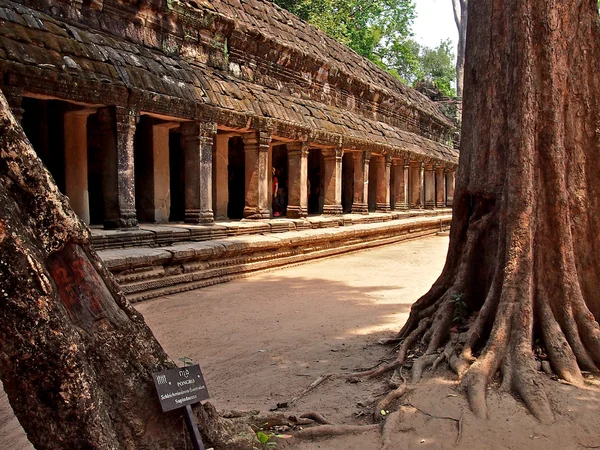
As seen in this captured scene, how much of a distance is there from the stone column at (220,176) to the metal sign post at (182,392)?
8244 mm

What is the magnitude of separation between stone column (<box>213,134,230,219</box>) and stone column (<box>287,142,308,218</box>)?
1.55m

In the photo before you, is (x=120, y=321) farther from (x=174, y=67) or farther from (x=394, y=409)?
(x=174, y=67)

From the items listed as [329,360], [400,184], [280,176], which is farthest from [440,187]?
[329,360]

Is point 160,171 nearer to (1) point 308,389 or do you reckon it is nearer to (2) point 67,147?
(2) point 67,147

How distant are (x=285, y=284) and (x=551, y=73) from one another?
521cm

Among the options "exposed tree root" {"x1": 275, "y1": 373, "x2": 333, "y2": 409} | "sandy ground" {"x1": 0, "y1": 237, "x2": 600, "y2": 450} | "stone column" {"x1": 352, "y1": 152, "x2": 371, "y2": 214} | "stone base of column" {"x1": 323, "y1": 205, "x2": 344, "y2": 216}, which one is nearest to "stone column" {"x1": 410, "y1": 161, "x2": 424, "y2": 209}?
"stone column" {"x1": 352, "y1": 152, "x2": 371, "y2": 214}

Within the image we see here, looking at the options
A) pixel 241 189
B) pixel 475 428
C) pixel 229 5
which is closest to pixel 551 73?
pixel 475 428

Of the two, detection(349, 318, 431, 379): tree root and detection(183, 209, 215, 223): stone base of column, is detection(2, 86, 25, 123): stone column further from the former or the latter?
detection(349, 318, 431, 379): tree root

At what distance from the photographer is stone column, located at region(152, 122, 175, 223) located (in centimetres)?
894

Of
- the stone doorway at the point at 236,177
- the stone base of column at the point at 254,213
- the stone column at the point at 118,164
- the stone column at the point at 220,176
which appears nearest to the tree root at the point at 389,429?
the stone column at the point at 118,164

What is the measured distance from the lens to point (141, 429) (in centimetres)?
204

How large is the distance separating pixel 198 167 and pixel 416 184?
11293 mm

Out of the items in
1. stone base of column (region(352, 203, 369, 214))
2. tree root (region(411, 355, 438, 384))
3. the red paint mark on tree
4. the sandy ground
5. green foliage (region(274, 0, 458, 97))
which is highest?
green foliage (region(274, 0, 458, 97))

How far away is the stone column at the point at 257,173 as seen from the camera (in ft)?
31.8
